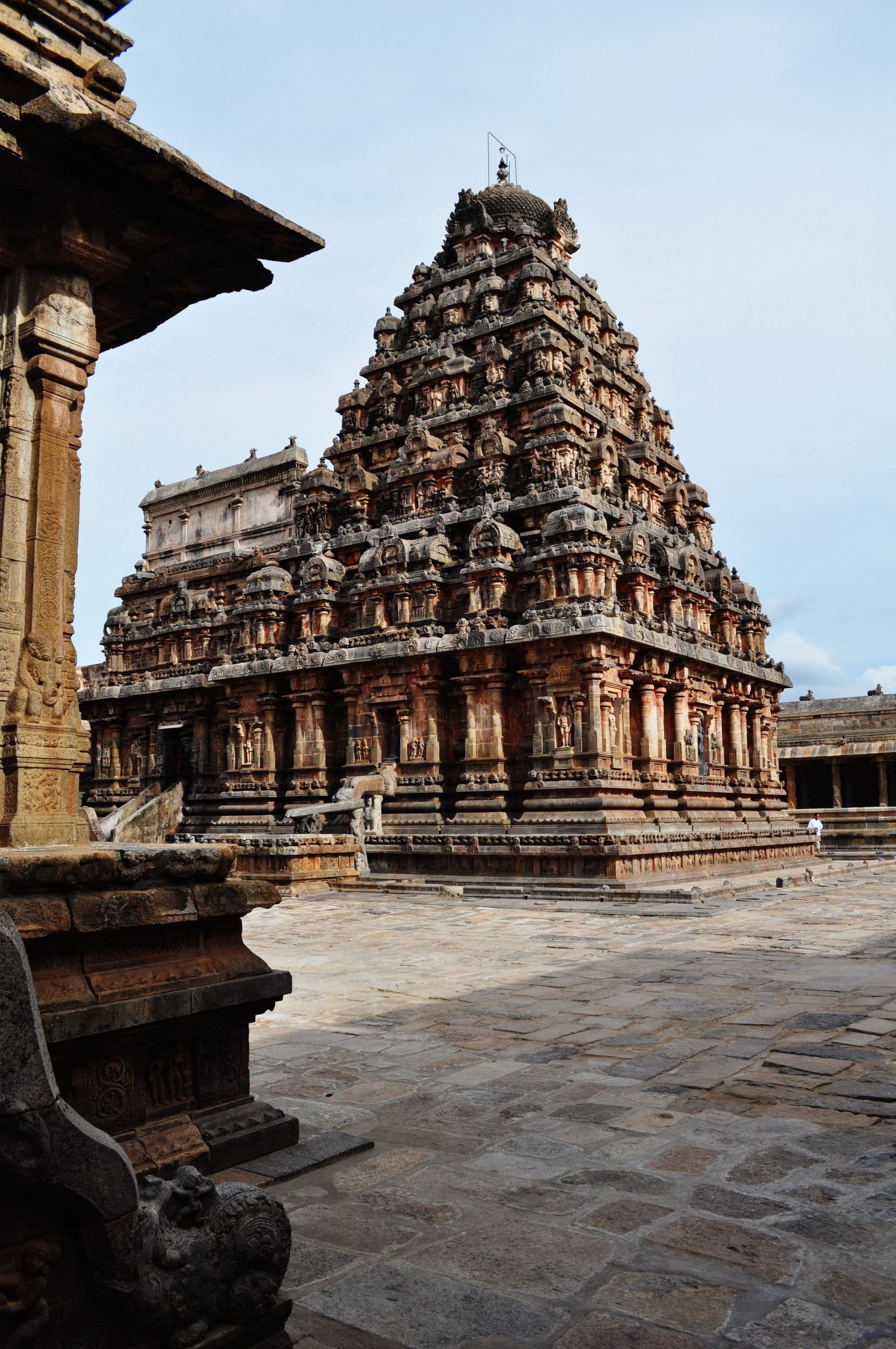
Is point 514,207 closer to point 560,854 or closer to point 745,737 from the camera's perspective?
point 745,737

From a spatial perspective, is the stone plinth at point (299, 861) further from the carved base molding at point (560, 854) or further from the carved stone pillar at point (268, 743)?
the carved stone pillar at point (268, 743)

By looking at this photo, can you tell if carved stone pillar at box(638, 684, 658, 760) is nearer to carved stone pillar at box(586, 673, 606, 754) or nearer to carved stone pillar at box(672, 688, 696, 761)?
carved stone pillar at box(672, 688, 696, 761)

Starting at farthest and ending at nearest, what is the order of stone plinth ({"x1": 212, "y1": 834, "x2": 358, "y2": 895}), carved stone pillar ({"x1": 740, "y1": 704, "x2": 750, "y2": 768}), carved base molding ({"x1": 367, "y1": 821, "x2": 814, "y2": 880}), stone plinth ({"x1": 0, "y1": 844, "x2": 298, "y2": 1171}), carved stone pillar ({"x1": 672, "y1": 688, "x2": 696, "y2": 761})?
carved stone pillar ({"x1": 740, "y1": 704, "x2": 750, "y2": 768})
carved stone pillar ({"x1": 672, "y1": 688, "x2": 696, "y2": 761})
stone plinth ({"x1": 212, "y1": 834, "x2": 358, "y2": 895})
carved base molding ({"x1": 367, "y1": 821, "x2": 814, "y2": 880})
stone plinth ({"x1": 0, "y1": 844, "x2": 298, "y2": 1171})

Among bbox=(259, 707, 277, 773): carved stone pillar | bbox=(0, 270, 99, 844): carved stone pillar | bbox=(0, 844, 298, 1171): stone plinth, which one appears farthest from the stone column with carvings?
bbox=(0, 270, 99, 844): carved stone pillar

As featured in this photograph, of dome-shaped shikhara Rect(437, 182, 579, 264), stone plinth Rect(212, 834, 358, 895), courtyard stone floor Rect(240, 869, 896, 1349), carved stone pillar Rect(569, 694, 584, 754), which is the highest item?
dome-shaped shikhara Rect(437, 182, 579, 264)

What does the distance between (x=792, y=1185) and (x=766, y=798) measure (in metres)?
25.7

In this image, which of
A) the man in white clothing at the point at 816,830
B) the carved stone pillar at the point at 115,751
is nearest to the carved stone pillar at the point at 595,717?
the man in white clothing at the point at 816,830

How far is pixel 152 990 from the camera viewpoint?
3852 mm

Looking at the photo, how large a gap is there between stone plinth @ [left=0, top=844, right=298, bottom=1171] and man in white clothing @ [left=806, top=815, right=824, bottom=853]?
89.8 feet

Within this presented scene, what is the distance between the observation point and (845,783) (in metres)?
39.9

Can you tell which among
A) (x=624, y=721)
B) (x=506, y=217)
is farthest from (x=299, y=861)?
(x=506, y=217)

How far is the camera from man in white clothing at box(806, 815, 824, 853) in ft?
96.1

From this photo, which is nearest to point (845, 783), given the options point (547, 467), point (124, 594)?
point (547, 467)

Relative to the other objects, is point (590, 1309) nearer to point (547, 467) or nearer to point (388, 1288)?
point (388, 1288)
